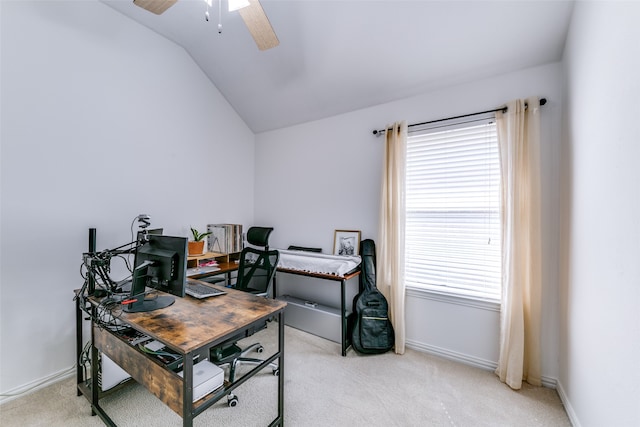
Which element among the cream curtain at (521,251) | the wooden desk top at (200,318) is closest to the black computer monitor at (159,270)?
the wooden desk top at (200,318)

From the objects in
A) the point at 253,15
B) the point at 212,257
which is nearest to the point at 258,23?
A: the point at 253,15

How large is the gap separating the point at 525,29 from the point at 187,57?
3202 mm

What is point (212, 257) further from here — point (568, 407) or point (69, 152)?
point (568, 407)

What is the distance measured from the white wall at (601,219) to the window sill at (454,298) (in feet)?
1.46

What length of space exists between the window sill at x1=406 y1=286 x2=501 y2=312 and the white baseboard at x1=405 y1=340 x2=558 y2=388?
450 millimetres

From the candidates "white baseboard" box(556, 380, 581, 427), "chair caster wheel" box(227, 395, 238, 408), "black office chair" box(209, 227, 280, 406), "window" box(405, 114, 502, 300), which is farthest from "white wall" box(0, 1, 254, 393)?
"white baseboard" box(556, 380, 581, 427)

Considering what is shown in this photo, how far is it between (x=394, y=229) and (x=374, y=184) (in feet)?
1.87

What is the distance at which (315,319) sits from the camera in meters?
2.78

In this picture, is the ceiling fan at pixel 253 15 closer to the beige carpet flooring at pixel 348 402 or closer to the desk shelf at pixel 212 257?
the desk shelf at pixel 212 257

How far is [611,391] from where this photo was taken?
3.76 ft

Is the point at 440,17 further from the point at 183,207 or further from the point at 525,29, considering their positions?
the point at 183,207

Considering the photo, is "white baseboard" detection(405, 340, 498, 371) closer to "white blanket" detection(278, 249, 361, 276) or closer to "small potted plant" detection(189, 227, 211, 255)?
"white blanket" detection(278, 249, 361, 276)

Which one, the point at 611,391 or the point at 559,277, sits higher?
the point at 559,277

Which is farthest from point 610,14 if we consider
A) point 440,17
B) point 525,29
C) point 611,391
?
point 611,391
